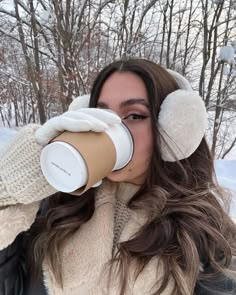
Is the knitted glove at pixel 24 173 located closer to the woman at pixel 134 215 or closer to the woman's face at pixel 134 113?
the woman at pixel 134 215

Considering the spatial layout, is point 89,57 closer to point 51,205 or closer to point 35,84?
point 35,84

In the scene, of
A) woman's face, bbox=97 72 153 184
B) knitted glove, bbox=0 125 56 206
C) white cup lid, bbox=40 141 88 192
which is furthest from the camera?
woman's face, bbox=97 72 153 184

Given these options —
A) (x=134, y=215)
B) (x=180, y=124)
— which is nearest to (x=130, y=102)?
(x=180, y=124)

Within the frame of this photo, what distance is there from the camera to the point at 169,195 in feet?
2.82

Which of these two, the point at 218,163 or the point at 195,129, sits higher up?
the point at 195,129

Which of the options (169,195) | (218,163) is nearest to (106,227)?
(169,195)

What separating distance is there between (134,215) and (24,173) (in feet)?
1.02

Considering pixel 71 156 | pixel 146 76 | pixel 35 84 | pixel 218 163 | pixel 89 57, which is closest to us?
pixel 71 156

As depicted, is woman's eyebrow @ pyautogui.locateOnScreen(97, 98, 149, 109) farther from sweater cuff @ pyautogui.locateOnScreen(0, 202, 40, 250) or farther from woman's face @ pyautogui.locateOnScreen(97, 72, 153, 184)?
→ sweater cuff @ pyautogui.locateOnScreen(0, 202, 40, 250)

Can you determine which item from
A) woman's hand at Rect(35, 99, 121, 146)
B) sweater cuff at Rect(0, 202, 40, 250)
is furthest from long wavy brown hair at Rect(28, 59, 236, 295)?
woman's hand at Rect(35, 99, 121, 146)

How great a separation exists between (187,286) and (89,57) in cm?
402

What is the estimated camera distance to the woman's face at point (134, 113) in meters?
0.83

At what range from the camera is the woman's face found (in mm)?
826

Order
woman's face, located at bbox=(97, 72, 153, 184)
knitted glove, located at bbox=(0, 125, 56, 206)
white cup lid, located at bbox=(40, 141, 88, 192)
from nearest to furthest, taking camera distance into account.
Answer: white cup lid, located at bbox=(40, 141, 88, 192), knitted glove, located at bbox=(0, 125, 56, 206), woman's face, located at bbox=(97, 72, 153, 184)
